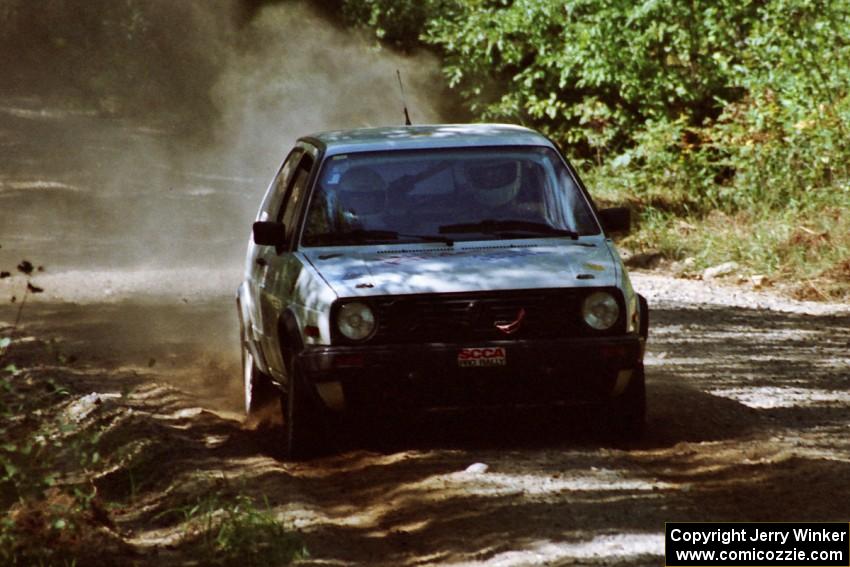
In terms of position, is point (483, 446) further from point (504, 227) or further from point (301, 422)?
point (504, 227)

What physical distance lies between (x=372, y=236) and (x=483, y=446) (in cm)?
126

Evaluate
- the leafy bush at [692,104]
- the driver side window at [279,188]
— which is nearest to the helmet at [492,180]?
the driver side window at [279,188]

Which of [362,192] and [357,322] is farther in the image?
[362,192]

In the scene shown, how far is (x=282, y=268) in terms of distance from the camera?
8.47 m

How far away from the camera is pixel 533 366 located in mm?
7652

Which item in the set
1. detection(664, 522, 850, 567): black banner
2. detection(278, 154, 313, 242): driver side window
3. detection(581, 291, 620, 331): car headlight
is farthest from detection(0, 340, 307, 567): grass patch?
detection(581, 291, 620, 331): car headlight

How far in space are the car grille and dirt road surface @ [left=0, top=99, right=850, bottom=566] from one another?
636mm

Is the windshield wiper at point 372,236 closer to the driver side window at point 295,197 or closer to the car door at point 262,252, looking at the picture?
the driver side window at point 295,197

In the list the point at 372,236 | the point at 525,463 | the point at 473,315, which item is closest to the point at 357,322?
the point at 473,315

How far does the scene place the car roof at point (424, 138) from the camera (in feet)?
28.6

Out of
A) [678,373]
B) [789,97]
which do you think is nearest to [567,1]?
[789,97]

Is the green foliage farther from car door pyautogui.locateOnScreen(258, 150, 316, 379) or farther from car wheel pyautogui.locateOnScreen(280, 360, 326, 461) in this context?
car door pyautogui.locateOnScreen(258, 150, 316, 379)

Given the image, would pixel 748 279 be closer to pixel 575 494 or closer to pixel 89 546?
pixel 575 494

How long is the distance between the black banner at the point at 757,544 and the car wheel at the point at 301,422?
7.14ft
